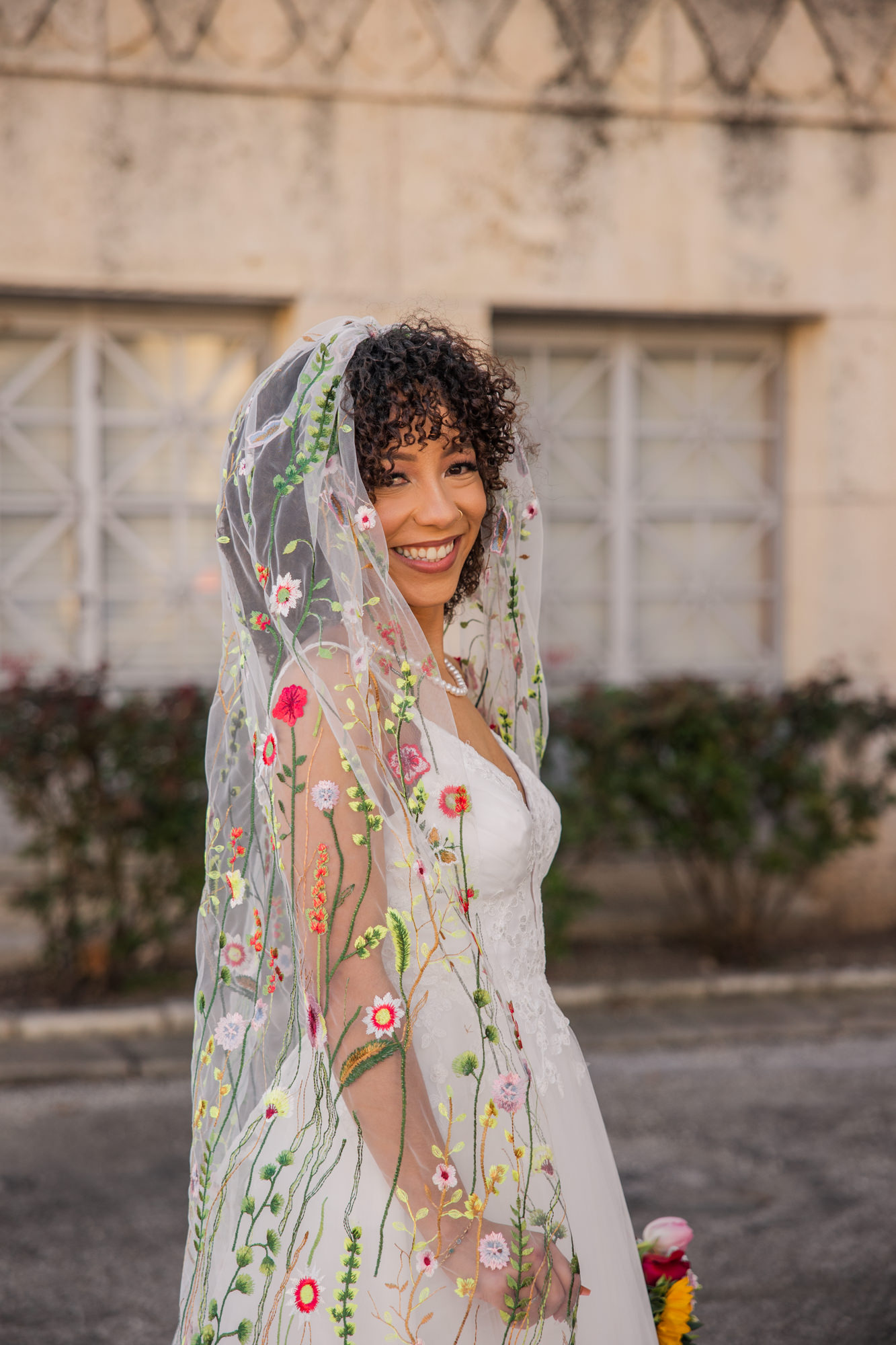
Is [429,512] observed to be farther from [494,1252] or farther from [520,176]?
[520,176]

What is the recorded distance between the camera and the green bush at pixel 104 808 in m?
5.34

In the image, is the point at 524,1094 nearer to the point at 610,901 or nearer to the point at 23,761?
the point at 23,761

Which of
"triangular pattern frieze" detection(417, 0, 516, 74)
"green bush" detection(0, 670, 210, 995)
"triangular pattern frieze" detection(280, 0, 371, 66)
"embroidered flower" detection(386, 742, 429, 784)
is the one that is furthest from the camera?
Answer: "triangular pattern frieze" detection(417, 0, 516, 74)

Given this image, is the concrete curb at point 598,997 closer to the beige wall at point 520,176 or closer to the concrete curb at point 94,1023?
the concrete curb at point 94,1023

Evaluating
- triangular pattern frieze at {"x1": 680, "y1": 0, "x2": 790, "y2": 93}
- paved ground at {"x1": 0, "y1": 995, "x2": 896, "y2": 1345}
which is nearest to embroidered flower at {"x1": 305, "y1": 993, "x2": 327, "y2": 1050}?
paved ground at {"x1": 0, "y1": 995, "x2": 896, "y2": 1345}

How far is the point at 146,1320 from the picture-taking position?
321cm

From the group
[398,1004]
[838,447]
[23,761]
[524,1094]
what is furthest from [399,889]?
[838,447]

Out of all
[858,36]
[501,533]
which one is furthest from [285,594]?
[858,36]

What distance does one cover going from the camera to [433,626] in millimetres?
1870

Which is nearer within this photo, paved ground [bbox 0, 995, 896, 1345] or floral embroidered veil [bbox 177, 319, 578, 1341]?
floral embroidered veil [bbox 177, 319, 578, 1341]

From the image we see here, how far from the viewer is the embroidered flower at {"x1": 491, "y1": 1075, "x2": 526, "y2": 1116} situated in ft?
5.36

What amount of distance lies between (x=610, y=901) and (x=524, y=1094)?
16.8 ft

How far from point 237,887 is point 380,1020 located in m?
0.36

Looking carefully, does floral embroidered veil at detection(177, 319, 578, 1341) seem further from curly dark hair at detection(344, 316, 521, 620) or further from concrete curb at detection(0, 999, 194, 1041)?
concrete curb at detection(0, 999, 194, 1041)
